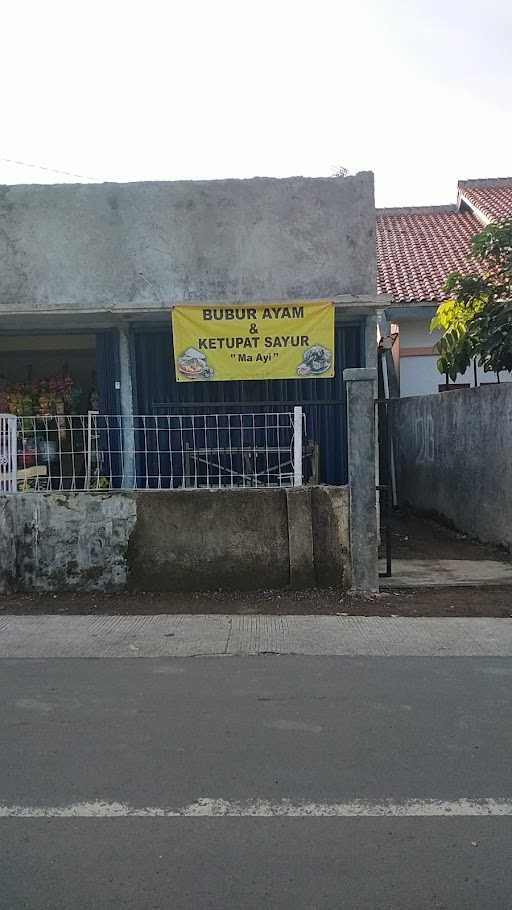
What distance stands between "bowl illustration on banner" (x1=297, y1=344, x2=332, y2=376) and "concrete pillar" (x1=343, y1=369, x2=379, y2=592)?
5.93 feet

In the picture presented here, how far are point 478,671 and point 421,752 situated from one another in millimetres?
1428

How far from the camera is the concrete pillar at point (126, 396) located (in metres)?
9.28

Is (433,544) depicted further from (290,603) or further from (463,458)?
(290,603)

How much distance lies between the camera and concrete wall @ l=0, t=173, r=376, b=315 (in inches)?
364

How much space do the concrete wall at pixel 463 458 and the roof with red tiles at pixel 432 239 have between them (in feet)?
8.10

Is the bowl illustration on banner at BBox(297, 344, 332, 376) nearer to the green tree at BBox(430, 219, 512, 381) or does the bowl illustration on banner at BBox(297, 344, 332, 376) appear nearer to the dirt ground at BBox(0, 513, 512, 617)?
the green tree at BBox(430, 219, 512, 381)

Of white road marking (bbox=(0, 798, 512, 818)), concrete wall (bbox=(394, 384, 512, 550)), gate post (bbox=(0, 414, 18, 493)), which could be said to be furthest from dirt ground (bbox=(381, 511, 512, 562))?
white road marking (bbox=(0, 798, 512, 818))

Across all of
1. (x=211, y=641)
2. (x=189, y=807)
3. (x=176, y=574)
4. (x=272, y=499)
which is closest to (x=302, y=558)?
(x=272, y=499)

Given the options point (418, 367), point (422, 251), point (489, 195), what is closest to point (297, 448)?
point (418, 367)

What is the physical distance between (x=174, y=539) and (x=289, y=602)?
1319 millimetres

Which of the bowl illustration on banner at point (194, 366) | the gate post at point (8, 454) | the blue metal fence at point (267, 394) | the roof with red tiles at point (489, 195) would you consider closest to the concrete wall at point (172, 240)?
the blue metal fence at point (267, 394)

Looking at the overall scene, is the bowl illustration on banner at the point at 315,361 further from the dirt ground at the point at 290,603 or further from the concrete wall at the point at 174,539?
the dirt ground at the point at 290,603

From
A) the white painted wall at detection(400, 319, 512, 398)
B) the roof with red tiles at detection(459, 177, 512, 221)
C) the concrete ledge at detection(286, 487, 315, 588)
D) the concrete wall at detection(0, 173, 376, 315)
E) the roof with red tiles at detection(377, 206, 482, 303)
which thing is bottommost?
the concrete ledge at detection(286, 487, 315, 588)

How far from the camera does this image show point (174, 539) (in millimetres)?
7473
